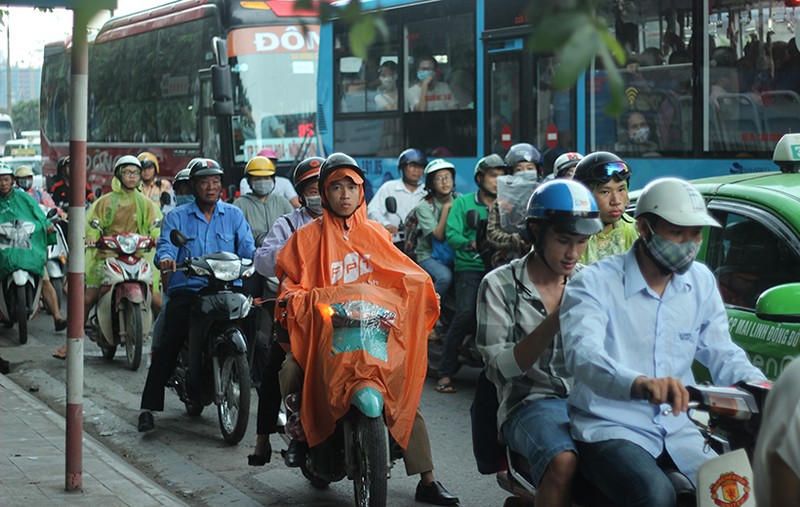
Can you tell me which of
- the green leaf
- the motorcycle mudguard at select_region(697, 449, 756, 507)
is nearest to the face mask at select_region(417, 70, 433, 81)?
→ the motorcycle mudguard at select_region(697, 449, 756, 507)

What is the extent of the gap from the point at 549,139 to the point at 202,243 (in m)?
Answer: 5.72

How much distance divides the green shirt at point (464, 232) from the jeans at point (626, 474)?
590cm

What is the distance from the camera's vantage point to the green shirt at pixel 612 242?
6.05m

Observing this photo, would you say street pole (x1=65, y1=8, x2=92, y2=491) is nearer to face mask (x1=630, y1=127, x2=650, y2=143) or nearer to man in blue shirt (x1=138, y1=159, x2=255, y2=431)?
man in blue shirt (x1=138, y1=159, x2=255, y2=431)

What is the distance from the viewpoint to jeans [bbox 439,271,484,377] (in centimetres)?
972

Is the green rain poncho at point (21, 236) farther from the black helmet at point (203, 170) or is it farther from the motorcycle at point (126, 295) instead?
the black helmet at point (203, 170)

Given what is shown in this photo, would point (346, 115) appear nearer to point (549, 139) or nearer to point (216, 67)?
point (216, 67)

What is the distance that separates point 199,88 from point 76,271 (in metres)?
14.6

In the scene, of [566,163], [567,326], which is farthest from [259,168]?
[567,326]

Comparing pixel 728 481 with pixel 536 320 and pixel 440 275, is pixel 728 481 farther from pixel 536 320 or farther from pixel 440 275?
pixel 440 275

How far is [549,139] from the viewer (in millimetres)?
13320

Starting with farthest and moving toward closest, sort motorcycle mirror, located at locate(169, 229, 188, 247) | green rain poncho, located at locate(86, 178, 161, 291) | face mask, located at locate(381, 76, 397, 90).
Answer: face mask, located at locate(381, 76, 397, 90)
green rain poncho, located at locate(86, 178, 161, 291)
motorcycle mirror, located at locate(169, 229, 188, 247)

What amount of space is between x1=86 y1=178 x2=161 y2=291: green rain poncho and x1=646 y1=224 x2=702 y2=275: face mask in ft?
26.1

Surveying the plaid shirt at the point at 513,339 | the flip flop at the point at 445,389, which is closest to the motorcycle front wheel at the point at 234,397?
the flip flop at the point at 445,389
